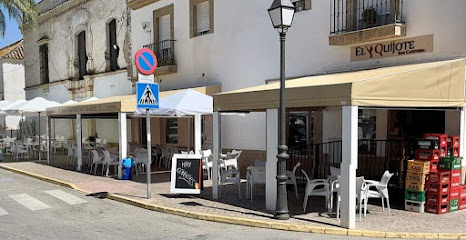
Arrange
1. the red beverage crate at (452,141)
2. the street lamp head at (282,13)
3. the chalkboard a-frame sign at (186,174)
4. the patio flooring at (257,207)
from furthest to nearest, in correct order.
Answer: the chalkboard a-frame sign at (186,174) → the red beverage crate at (452,141) → the street lamp head at (282,13) → the patio flooring at (257,207)

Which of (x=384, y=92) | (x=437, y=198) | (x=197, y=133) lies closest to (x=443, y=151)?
(x=437, y=198)

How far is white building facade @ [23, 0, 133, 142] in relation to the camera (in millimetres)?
20172

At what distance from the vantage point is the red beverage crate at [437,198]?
812 cm

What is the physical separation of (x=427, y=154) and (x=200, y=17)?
9878 mm

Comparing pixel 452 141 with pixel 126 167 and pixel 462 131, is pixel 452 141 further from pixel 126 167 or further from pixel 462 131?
pixel 126 167

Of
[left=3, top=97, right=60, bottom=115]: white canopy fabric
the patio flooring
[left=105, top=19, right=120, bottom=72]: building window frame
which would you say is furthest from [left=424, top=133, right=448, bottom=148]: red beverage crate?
[left=3, top=97, right=60, bottom=115]: white canopy fabric

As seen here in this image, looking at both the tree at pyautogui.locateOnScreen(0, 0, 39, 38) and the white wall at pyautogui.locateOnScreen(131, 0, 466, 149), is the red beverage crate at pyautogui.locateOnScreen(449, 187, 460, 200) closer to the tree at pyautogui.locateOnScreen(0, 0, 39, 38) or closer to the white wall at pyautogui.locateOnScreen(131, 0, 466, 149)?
the white wall at pyautogui.locateOnScreen(131, 0, 466, 149)

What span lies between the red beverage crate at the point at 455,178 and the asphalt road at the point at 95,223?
3.20 m

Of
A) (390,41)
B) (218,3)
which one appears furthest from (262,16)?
(390,41)

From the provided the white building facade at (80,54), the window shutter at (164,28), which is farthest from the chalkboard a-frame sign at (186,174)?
the white building facade at (80,54)

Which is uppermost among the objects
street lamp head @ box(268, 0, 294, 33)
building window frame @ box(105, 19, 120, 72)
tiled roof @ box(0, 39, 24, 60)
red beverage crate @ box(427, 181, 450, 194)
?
tiled roof @ box(0, 39, 24, 60)

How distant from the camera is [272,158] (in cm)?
851

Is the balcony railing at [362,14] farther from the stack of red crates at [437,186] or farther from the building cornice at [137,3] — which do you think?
the building cornice at [137,3]

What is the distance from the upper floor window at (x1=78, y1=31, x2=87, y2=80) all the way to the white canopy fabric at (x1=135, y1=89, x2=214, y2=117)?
519 inches
